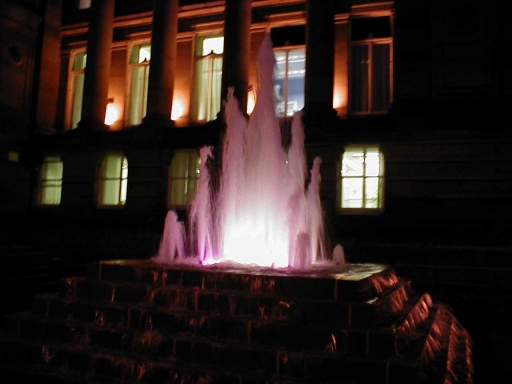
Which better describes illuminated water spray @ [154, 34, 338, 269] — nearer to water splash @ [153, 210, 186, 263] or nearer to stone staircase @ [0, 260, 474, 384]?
water splash @ [153, 210, 186, 263]

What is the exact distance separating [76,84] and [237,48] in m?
10.6

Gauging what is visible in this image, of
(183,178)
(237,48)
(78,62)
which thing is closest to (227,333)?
(183,178)

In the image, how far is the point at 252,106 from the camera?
68.6 ft

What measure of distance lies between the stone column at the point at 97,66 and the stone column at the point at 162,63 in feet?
8.98

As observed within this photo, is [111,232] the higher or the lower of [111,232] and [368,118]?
the lower

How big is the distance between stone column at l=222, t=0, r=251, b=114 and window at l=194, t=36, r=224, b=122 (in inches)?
103

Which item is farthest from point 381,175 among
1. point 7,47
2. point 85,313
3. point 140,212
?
point 7,47

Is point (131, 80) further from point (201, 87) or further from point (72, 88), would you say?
point (201, 87)

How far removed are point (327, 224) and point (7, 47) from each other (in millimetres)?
16976

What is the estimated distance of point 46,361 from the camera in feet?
24.7

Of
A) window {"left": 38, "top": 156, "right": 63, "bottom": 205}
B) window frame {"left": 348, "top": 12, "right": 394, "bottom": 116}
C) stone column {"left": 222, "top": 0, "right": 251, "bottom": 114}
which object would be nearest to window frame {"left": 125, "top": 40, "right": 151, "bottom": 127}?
window {"left": 38, "top": 156, "right": 63, "bottom": 205}

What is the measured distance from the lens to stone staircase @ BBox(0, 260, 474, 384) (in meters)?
6.29

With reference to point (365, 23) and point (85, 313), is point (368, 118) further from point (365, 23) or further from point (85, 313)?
point (85, 313)

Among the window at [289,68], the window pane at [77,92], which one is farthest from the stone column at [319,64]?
the window pane at [77,92]
